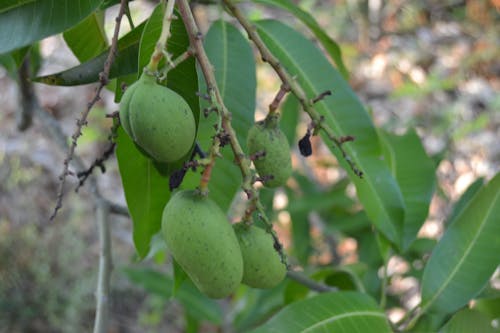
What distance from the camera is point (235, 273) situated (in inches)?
35.9

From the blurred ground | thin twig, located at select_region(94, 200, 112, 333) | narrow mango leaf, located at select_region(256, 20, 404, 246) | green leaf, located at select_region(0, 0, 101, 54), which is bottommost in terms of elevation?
the blurred ground

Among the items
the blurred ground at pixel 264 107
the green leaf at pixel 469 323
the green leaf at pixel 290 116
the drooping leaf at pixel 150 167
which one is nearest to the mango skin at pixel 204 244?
the drooping leaf at pixel 150 167

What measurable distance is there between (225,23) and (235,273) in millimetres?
681

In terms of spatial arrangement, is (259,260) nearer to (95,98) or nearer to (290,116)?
(95,98)

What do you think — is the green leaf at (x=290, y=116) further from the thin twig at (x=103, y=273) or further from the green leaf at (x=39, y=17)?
the green leaf at (x=39, y=17)

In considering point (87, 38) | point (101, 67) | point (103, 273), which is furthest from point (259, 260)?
point (87, 38)

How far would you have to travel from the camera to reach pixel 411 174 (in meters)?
1.67

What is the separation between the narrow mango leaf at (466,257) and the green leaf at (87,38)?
905 millimetres

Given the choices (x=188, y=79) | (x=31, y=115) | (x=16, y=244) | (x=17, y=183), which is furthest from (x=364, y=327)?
(x=17, y=183)

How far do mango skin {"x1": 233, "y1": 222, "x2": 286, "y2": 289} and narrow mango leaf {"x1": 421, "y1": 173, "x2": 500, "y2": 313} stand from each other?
625 mm

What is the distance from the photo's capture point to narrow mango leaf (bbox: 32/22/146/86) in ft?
3.81

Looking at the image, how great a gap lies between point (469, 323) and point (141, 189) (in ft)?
2.35

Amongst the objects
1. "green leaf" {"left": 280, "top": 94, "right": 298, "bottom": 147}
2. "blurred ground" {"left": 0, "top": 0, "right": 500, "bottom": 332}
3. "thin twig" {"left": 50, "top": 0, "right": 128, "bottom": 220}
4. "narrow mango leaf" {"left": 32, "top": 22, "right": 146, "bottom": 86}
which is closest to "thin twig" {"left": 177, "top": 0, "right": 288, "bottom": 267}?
"thin twig" {"left": 50, "top": 0, "right": 128, "bottom": 220}

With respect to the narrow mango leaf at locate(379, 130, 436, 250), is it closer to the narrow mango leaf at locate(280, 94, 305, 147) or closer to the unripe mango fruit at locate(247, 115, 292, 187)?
the narrow mango leaf at locate(280, 94, 305, 147)
